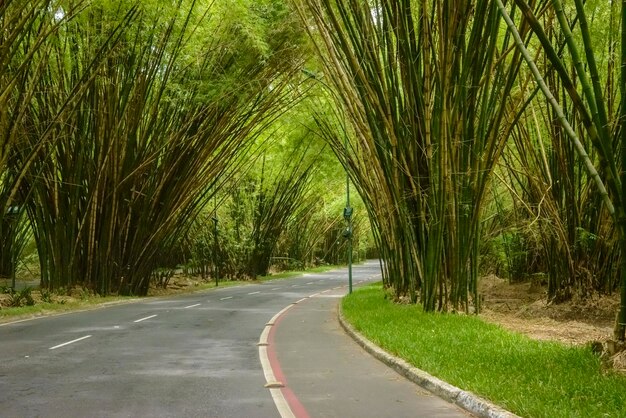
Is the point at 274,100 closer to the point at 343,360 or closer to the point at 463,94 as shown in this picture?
the point at 463,94

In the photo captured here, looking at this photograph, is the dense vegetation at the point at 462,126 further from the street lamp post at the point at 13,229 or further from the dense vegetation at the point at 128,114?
the street lamp post at the point at 13,229

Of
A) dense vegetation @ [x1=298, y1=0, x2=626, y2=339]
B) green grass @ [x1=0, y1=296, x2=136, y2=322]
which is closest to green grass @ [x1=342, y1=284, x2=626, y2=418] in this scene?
dense vegetation @ [x1=298, y1=0, x2=626, y2=339]

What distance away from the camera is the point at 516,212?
17.1m

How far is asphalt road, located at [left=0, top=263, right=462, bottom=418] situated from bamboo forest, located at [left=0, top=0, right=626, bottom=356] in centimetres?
315

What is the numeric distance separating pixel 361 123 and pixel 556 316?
17.3ft

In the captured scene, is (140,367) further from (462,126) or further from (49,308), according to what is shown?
(49,308)

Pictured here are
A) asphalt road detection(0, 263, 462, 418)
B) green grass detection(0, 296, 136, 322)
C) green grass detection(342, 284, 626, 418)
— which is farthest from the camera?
green grass detection(0, 296, 136, 322)

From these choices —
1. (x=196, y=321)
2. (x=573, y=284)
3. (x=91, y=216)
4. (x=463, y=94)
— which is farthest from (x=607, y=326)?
(x=91, y=216)

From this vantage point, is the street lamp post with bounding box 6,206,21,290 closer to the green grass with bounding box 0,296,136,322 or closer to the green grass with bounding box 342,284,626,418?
the green grass with bounding box 0,296,136,322

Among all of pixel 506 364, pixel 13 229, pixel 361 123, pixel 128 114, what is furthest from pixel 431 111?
pixel 13 229

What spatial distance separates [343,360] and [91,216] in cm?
1248

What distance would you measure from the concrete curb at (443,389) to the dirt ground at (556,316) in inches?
104

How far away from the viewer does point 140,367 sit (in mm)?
8031

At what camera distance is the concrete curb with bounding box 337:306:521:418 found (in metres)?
5.26
